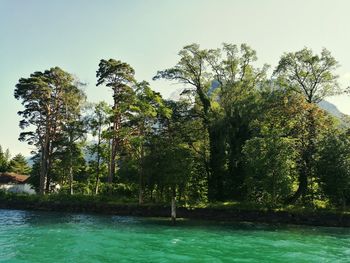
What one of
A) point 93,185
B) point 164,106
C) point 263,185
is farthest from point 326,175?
point 93,185

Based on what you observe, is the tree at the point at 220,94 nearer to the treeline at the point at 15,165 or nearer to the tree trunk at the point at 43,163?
the tree trunk at the point at 43,163

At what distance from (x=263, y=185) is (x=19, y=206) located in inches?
1110

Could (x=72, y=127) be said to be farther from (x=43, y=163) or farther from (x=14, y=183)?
(x=14, y=183)

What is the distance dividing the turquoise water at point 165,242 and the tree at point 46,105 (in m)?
18.9

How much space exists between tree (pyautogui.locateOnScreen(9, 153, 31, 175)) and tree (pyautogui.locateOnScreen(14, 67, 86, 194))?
104ft

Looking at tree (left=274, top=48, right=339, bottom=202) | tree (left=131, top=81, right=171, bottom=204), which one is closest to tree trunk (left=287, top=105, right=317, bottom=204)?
tree (left=274, top=48, right=339, bottom=202)

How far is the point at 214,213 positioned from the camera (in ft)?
116

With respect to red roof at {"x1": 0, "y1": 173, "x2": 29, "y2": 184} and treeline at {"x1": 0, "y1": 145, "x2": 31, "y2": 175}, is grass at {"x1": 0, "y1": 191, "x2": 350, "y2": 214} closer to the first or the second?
red roof at {"x1": 0, "y1": 173, "x2": 29, "y2": 184}

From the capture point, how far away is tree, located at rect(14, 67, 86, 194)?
1854 inches

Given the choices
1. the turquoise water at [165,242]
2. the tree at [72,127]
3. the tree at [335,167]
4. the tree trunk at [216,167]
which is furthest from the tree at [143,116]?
the tree at [335,167]

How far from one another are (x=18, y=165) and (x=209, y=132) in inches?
2014

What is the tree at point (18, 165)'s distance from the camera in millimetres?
77975

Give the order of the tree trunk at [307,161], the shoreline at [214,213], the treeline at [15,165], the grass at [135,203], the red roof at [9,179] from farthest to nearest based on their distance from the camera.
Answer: the treeline at [15,165], the red roof at [9,179], the tree trunk at [307,161], the grass at [135,203], the shoreline at [214,213]

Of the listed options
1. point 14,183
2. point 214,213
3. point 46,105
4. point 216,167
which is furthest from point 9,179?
point 214,213
